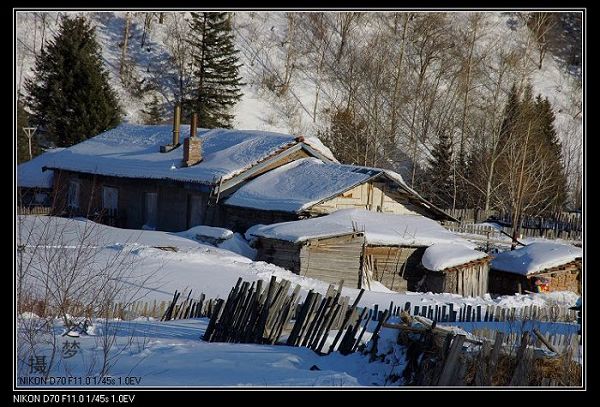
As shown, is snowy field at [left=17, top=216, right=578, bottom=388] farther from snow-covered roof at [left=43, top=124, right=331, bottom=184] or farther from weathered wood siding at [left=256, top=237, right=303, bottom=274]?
snow-covered roof at [left=43, top=124, right=331, bottom=184]

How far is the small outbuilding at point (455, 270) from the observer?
2603 centimetres

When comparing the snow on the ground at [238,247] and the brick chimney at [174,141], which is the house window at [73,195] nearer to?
the brick chimney at [174,141]

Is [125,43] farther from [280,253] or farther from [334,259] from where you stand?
[334,259]

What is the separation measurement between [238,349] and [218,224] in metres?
18.5

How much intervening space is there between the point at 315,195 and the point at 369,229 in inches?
92.1

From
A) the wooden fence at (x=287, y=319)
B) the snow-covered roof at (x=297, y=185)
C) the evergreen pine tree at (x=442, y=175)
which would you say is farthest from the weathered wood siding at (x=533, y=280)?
Answer: the evergreen pine tree at (x=442, y=175)

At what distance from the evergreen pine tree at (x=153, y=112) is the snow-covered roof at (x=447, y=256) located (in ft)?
108

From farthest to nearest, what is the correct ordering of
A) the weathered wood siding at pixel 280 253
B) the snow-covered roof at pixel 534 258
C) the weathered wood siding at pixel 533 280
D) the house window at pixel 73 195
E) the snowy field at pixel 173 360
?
1. the house window at pixel 73 195
2. the weathered wood siding at pixel 533 280
3. the snow-covered roof at pixel 534 258
4. the weathered wood siding at pixel 280 253
5. the snowy field at pixel 173 360

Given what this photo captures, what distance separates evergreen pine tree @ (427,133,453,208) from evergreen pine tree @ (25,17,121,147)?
20.8 meters

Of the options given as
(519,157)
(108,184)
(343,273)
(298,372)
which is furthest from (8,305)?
(519,157)

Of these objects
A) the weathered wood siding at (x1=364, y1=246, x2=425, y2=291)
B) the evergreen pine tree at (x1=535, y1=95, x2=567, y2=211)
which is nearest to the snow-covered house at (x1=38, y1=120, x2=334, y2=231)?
the weathered wood siding at (x1=364, y1=246, x2=425, y2=291)

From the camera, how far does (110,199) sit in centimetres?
3422

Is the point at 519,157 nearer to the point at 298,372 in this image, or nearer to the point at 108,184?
the point at 108,184

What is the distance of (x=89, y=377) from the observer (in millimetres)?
8750
